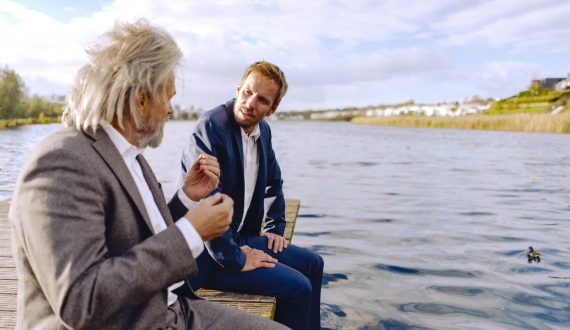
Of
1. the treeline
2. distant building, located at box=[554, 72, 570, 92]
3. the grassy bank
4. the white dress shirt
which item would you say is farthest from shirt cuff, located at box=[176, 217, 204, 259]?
distant building, located at box=[554, 72, 570, 92]

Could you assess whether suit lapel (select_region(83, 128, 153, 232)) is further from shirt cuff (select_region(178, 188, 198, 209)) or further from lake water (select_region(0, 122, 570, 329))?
lake water (select_region(0, 122, 570, 329))

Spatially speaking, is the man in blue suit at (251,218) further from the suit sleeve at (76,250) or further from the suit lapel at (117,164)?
the suit sleeve at (76,250)

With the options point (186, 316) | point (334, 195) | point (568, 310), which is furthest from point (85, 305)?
point (334, 195)

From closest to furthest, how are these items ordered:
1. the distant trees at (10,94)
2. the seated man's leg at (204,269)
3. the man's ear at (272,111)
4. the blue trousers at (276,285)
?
1. the blue trousers at (276,285)
2. the seated man's leg at (204,269)
3. the man's ear at (272,111)
4. the distant trees at (10,94)

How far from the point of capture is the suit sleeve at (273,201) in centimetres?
423

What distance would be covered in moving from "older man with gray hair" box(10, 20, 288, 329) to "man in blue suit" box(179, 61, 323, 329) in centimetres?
137

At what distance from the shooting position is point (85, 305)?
1586 mm

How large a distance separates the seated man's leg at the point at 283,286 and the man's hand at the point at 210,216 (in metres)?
1.56

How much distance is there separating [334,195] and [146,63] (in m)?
11.1

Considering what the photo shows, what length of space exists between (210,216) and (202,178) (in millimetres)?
652

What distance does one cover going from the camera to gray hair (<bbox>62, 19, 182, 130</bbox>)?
1776mm

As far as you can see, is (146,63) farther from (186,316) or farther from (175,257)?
(186,316)

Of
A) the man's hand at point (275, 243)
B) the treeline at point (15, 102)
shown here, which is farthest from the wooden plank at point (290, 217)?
the treeline at point (15, 102)

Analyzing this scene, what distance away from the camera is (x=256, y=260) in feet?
11.4
